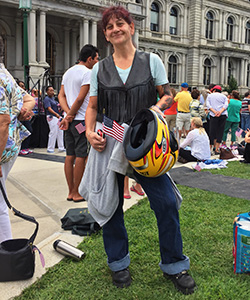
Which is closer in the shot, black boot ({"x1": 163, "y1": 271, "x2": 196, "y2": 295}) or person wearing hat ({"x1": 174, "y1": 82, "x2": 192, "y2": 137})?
black boot ({"x1": 163, "y1": 271, "x2": 196, "y2": 295})

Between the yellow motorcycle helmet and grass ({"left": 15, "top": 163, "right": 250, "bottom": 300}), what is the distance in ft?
2.91

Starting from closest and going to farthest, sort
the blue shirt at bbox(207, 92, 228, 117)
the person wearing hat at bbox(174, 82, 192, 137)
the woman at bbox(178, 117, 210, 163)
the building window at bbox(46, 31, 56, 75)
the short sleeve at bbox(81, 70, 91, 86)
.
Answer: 1. the short sleeve at bbox(81, 70, 91, 86)
2. the woman at bbox(178, 117, 210, 163)
3. the blue shirt at bbox(207, 92, 228, 117)
4. the person wearing hat at bbox(174, 82, 192, 137)
5. the building window at bbox(46, 31, 56, 75)

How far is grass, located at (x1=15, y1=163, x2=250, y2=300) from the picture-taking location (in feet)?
7.53

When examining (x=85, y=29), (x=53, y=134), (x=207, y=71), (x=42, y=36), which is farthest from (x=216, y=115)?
→ (x=207, y=71)

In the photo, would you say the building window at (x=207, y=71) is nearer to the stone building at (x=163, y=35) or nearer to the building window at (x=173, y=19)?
the stone building at (x=163, y=35)

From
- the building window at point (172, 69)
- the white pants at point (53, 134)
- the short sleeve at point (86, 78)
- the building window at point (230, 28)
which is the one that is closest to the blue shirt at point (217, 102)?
the white pants at point (53, 134)

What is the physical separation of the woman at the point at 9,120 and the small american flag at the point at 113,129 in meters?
0.67

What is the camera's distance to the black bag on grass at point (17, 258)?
2371 mm

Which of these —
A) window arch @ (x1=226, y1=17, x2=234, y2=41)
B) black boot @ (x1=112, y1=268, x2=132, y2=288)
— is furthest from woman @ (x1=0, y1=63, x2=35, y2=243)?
window arch @ (x1=226, y1=17, x2=234, y2=41)

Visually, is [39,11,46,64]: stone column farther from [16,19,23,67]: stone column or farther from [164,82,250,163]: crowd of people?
[164,82,250,163]: crowd of people

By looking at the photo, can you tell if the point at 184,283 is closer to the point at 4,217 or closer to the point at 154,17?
the point at 4,217

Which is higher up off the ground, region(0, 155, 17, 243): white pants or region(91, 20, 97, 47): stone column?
region(91, 20, 97, 47): stone column

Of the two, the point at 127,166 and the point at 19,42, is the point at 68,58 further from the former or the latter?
the point at 127,166

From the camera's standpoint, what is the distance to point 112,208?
2305 mm
